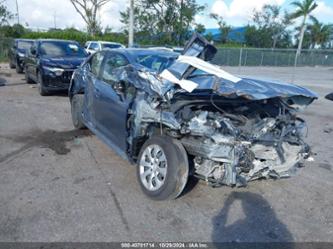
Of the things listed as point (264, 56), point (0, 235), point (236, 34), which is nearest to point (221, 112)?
point (0, 235)

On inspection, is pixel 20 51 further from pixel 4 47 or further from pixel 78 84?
pixel 78 84

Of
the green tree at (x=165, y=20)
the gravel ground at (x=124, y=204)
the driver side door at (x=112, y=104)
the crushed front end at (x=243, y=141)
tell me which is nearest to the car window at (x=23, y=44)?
the gravel ground at (x=124, y=204)

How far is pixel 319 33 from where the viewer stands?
5194 cm

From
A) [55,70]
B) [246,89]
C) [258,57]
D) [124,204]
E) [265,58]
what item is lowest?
[124,204]

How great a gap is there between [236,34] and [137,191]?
48963 mm

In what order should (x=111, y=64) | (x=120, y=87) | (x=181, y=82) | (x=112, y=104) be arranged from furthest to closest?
(x=111, y=64) → (x=112, y=104) → (x=120, y=87) → (x=181, y=82)

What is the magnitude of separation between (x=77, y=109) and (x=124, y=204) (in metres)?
2.96

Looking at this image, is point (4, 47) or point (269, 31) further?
point (269, 31)

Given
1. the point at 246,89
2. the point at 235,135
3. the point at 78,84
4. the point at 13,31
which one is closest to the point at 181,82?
the point at 246,89

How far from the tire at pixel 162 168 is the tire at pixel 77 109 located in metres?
2.44

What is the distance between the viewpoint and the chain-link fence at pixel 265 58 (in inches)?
1064

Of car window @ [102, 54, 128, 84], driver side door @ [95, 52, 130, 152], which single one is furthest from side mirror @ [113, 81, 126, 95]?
car window @ [102, 54, 128, 84]

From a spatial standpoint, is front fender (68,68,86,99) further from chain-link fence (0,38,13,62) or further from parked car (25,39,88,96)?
chain-link fence (0,38,13,62)

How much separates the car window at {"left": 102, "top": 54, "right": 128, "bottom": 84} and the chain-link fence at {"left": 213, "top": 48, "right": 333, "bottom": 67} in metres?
19.9
